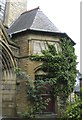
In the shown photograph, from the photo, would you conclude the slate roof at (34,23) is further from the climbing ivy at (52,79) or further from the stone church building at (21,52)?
the climbing ivy at (52,79)

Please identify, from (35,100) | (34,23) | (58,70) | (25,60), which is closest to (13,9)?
(34,23)

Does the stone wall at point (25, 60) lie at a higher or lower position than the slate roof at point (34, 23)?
lower

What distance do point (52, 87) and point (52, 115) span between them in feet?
4.93

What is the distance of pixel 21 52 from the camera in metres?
16.1

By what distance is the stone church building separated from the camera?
15289 millimetres

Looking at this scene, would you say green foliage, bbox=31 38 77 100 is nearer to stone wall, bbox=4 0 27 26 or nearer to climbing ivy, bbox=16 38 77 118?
climbing ivy, bbox=16 38 77 118

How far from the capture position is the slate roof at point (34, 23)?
16.5 meters

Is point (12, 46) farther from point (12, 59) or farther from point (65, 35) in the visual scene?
point (65, 35)

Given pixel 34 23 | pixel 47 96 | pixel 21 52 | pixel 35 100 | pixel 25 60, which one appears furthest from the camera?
pixel 34 23

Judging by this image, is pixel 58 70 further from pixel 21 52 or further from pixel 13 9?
pixel 13 9

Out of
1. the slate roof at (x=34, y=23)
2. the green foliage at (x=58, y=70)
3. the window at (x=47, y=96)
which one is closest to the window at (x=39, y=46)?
the green foliage at (x=58, y=70)

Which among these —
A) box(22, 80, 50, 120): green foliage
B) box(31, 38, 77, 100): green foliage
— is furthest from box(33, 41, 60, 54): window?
box(22, 80, 50, 120): green foliage

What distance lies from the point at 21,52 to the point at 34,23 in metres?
1.97

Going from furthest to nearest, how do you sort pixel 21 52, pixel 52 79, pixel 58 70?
pixel 21 52
pixel 58 70
pixel 52 79
